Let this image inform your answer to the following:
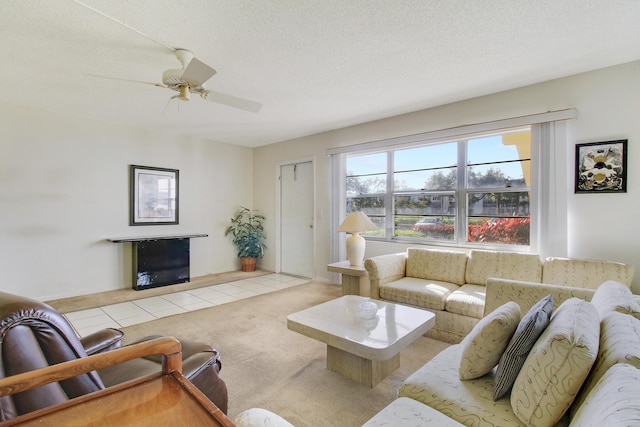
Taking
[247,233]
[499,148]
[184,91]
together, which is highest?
[184,91]

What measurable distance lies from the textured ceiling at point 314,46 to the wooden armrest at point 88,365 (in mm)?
1961

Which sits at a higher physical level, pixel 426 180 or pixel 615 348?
pixel 426 180

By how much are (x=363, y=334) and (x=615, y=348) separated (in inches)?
48.1

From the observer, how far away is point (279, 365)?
2340 mm

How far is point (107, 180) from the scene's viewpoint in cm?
443

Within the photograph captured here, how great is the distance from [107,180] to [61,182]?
1.70ft

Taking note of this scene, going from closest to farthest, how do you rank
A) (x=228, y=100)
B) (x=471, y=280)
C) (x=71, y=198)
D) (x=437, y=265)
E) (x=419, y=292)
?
(x=228, y=100)
(x=419, y=292)
(x=471, y=280)
(x=437, y=265)
(x=71, y=198)

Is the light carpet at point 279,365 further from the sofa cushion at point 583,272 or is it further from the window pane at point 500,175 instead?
the window pane at point 500,175

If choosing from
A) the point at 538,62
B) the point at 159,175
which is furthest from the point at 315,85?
the point at 159,175

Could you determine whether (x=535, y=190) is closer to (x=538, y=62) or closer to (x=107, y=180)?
(x=538, y=62)

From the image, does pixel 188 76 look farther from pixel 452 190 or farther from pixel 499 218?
pixel 499 218

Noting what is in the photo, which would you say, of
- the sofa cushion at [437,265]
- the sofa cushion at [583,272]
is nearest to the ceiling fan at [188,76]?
the sofa cushion at [437,265]

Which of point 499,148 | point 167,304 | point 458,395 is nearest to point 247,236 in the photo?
point 167,304

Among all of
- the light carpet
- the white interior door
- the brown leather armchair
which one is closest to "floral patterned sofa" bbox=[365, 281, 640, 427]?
the light carpet
